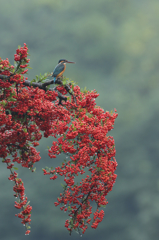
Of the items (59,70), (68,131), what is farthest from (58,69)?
(68,131)

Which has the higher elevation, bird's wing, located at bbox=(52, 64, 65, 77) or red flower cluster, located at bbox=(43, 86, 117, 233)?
bird's wing, located at bbox=(52, 64, 65, 77)

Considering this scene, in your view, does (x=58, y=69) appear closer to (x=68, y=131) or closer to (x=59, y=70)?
(x=59, y=70)

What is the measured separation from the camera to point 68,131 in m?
6.76

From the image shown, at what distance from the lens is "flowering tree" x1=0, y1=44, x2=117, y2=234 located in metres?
6.82

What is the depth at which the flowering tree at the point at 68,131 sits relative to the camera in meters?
6.82

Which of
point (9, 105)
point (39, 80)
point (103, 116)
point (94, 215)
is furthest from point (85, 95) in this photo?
point (94, 215)

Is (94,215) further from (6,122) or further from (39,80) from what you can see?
(39,80)

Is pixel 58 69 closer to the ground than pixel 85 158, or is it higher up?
higher up

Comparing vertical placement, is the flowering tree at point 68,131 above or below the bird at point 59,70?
below

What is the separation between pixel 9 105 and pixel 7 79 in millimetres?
624

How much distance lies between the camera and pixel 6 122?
6422 mm

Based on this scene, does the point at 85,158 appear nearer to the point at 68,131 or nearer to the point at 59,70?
the point at 68,131

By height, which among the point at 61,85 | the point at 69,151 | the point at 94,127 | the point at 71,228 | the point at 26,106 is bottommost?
the point at 71,228

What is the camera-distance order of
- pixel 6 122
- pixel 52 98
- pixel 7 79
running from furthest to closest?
pixel 52 98
pixel 7 79
pixel 6 122
